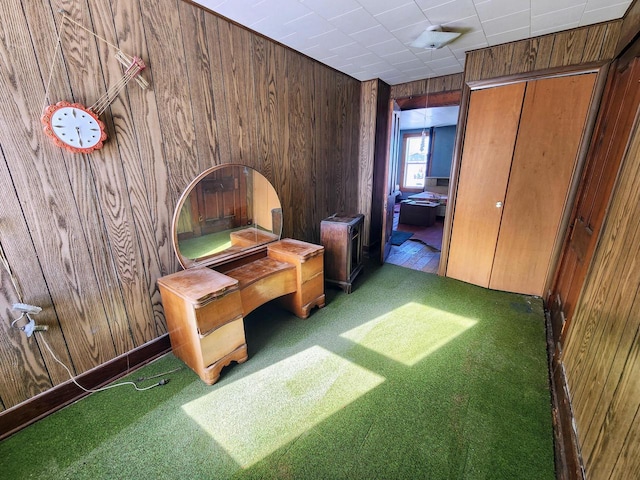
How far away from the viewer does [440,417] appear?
4.78 ft

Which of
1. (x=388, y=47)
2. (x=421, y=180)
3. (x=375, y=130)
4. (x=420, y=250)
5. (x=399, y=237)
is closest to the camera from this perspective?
(x=388, y=47)

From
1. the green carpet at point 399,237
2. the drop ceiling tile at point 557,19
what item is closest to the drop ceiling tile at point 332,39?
the drop ceiling tile at point 557,19

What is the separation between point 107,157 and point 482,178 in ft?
10.6

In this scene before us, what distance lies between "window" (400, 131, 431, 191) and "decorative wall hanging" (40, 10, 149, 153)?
8.17m

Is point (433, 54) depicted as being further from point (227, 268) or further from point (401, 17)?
point (227, 268)

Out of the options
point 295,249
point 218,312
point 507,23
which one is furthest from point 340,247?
point 507,23

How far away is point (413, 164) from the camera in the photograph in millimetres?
8789

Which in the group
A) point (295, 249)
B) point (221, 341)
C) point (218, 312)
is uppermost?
point (295, 249)

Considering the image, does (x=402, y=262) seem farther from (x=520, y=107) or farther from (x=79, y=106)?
(x=79, y=106)

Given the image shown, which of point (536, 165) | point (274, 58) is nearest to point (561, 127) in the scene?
point (536, 165)

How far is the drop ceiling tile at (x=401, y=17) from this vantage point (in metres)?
1.88

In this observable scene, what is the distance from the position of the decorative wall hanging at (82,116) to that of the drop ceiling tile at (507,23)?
2549 mm

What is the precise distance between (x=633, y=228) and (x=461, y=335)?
1363 millimetres

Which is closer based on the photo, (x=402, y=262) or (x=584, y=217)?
(x=584, y=217)
